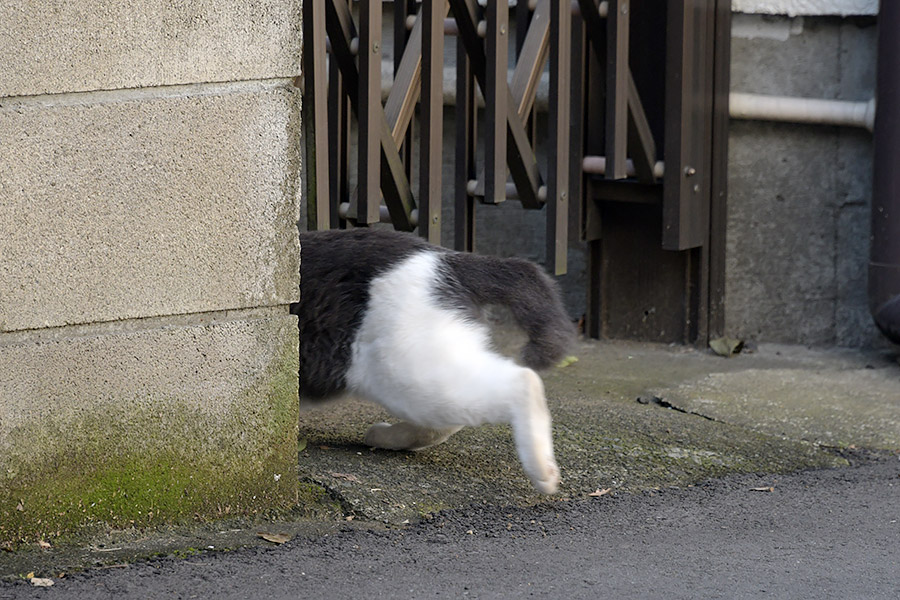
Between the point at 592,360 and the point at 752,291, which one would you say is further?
the point at 752,291

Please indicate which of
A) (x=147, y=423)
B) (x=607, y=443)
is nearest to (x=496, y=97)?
(x=607, y=443)

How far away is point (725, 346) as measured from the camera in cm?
508

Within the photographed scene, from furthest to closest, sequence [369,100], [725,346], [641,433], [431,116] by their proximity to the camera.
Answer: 1. [725,346]
2. [431,116]
3. [369,100]
4. [641,433]

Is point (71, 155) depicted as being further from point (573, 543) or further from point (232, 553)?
point (573, 543)

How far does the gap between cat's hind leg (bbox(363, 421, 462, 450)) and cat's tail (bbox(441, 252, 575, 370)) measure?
343mm

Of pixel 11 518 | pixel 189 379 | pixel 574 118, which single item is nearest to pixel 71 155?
pixel 189 379

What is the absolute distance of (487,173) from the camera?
4.28m

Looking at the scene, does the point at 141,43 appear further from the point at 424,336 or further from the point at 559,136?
the point at 559,136

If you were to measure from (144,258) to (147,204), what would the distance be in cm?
12

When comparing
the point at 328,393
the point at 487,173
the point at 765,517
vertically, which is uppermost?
the point at 487,173

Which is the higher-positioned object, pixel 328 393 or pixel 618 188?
pixel 618 188

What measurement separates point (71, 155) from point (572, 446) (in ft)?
5.41

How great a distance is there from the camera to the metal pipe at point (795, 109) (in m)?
5.05

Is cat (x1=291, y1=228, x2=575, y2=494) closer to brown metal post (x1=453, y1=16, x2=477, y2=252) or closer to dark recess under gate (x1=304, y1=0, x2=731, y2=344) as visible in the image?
dark recess under gate (x1=304, y1=0, x2=731, y2=344)
